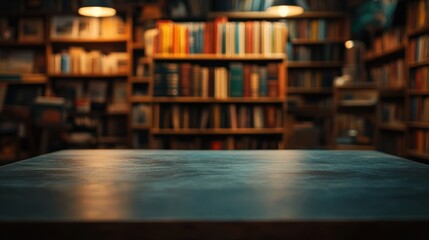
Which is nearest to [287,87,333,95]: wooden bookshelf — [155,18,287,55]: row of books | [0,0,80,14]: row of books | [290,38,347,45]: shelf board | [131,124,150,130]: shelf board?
[290,38,347,45]: shelf board

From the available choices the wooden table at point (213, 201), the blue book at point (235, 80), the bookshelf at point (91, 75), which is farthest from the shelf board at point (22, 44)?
the wooden table at point (213, 201)

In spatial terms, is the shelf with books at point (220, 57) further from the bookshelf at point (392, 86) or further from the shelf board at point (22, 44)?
the shelf board at point (22, 44)

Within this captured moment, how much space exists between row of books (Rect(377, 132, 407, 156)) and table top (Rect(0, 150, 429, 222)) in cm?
429

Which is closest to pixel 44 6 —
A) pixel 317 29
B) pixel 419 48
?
pixel 317 29

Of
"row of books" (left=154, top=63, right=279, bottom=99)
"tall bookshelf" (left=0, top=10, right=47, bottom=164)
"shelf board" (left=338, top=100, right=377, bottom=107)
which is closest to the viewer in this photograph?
"row of books" (left=154, top=63, right=279, bottom=99)

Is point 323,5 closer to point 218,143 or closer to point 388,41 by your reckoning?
point 388,41

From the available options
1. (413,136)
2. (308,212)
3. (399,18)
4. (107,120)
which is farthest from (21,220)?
(107,120)

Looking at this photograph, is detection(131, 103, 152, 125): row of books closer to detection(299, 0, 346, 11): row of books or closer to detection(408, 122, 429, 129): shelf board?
detection(299, 0, 346, 11): row of books

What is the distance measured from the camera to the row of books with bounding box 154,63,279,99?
4516 mm

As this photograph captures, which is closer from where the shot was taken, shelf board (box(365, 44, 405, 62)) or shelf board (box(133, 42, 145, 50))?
shelf board (box(365, 44, 405, 62))

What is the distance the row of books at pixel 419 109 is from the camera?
16.3 ft

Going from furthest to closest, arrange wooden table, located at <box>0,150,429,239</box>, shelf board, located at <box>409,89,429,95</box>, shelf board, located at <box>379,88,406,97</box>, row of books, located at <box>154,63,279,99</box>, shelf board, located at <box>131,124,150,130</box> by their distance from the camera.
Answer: shelf board, located at <box>131,124,150,130</box>, shelf board, located at <box>379,88,406,97</box>, shelf board, located at <box>409,89,429,95</box>, row of books, located at <box>154,63,279,99</box>, wooden table, located at <box>0,150,429,239</box>

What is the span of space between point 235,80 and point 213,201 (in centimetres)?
380

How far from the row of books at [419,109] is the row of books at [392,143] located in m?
0.30
